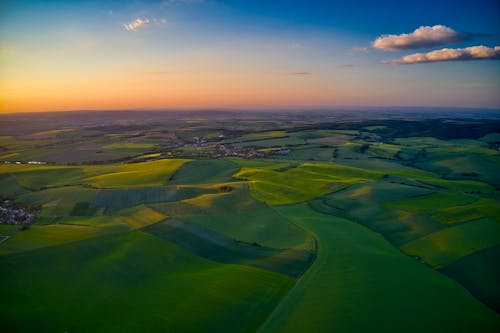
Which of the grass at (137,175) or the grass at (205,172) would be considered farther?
the grass at (205,172)

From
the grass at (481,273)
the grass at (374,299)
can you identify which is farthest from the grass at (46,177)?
the grass at (481,273)

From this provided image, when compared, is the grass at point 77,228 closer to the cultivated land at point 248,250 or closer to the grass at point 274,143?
the cultivated land at point 248,250

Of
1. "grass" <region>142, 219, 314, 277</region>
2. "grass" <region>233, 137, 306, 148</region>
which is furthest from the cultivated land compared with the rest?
"grass" <region>233, 137, 306, 148</region>

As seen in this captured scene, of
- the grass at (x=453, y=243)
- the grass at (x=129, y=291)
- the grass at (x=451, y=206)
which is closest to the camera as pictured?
the grass at (x=129, y=291)

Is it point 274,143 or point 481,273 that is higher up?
point 274,143

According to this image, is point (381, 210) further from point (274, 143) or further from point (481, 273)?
point (274, 143)

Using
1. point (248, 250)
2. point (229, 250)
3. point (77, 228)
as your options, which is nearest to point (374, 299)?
point (248, 250)
